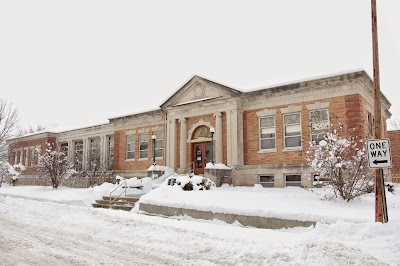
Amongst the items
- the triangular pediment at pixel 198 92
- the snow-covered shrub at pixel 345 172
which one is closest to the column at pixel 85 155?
the triangular pediment at pixel 198 92

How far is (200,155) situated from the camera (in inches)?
891

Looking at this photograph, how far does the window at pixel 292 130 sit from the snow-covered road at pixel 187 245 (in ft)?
32.1

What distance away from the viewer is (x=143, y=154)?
86.9 feet

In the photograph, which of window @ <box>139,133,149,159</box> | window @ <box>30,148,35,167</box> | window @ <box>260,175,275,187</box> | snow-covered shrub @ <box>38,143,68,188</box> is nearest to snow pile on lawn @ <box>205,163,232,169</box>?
window @ <box>260,175,275,187</box>

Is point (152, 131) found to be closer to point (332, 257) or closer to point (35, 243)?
point (35, 243)

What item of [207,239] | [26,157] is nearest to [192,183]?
[207,239]

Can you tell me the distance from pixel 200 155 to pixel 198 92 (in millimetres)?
4422

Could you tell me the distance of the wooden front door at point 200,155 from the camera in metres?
22.3

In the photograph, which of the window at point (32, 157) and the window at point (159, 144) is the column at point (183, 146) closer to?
the window at point (159, 144)

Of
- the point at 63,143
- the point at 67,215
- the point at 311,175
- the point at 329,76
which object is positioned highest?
the point at 329,76

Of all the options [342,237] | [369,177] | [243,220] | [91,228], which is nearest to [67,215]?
[91,228]

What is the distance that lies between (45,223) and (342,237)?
925 centimetres

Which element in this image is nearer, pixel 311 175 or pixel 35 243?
pixel 35 243

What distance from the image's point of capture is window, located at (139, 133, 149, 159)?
2630 centimetres
